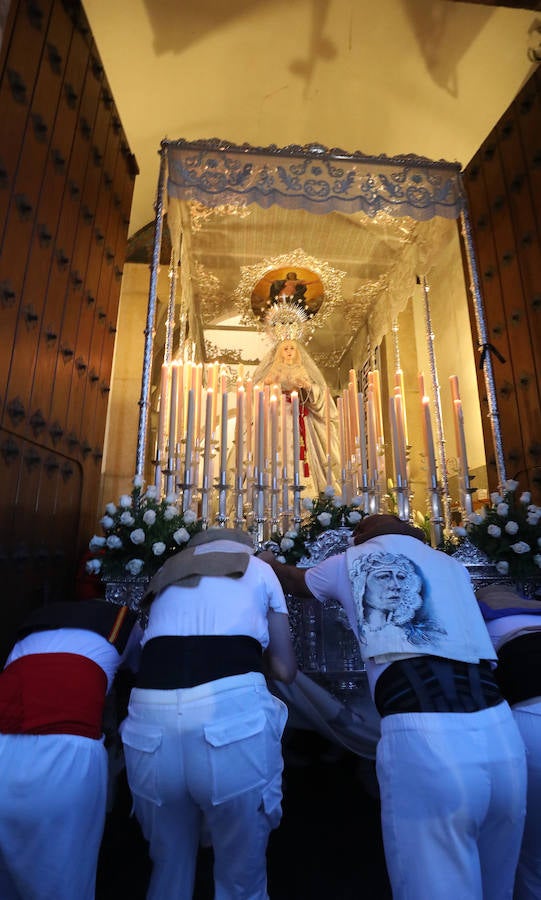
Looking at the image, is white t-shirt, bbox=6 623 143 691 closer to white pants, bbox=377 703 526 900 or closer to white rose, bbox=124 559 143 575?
white rose, bbox=124 559 143 575

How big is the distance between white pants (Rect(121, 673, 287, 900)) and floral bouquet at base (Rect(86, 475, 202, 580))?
35.0 inches

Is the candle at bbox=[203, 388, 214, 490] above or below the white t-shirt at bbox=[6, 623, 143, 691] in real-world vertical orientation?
above

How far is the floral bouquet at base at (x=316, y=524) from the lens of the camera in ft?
7.72

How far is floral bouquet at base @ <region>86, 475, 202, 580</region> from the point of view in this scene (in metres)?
2.15

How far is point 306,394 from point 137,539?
2.89 m

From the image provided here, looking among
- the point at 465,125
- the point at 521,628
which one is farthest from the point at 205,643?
the point at 465,125

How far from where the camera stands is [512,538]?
2.29 meters

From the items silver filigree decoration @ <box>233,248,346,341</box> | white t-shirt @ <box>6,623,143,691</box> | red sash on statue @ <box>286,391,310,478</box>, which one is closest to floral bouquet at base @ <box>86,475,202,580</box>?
white t-shirt @ <box>6,623,143,691</box>

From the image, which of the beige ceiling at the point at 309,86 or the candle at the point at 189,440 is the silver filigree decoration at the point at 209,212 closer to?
the beige ceiling at the point at 309,86

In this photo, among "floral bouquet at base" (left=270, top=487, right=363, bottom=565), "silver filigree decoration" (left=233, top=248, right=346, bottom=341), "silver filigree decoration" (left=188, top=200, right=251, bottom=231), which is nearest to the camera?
"floral bouquet at base" (left=270, top=487, right=363, bottom=565)

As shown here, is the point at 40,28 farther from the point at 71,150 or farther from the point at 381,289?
the point at 381,289

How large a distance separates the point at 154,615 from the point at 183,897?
709mm

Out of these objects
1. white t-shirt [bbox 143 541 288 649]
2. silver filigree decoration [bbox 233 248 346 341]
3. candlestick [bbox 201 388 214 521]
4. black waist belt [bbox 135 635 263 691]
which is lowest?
black waist belt [bbox 135 635 263 691]

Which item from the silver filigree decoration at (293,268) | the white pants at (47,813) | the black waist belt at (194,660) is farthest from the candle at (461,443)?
the silver filigree decoration at (293,268)
